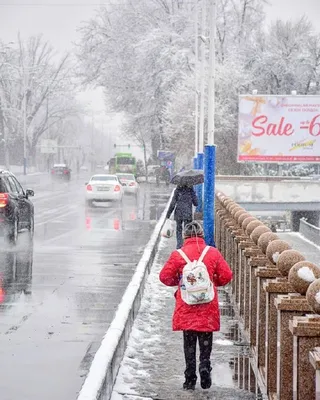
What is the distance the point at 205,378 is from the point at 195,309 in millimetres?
636

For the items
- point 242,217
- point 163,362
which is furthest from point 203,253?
point 242,217

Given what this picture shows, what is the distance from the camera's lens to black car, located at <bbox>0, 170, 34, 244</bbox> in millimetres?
21859

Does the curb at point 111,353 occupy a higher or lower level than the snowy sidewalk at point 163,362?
higher

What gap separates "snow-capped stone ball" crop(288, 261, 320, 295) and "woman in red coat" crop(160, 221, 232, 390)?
160 cm

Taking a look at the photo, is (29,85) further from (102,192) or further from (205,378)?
(205,378)

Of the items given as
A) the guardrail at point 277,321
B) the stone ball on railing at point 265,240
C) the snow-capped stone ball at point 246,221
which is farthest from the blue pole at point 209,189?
the stone ball on railing at point 265,240

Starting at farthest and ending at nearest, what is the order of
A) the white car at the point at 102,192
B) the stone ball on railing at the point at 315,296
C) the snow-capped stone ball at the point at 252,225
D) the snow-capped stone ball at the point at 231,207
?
1. the white car at the point at 102,192
2. the snow-capped stone ball at the point at 231,207
3. the snow-capped stone ball at the point at 252,225
4. the stone ball on railing at the point at 315,296

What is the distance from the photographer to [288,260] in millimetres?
7328

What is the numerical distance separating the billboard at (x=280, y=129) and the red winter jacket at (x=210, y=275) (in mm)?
A: 44301

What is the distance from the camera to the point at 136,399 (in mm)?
8031

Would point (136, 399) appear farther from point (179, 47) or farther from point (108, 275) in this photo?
point (179, 47)

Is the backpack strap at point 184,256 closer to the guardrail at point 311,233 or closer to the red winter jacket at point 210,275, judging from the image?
the red winter jacket at point 210,275

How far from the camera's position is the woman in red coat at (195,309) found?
820cm

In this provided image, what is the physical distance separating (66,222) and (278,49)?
40.4 m
